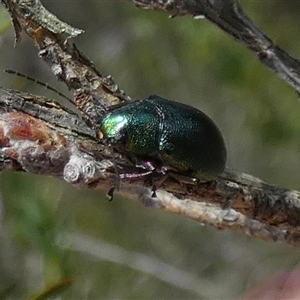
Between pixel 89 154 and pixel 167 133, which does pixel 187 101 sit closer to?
pixel 167 133

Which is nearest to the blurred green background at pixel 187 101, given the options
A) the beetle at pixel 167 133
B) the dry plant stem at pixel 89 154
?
the beetle at pixel 167 133

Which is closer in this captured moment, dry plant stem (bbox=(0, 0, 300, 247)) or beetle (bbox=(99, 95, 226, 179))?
dry plant stem (bbox=(0, 0, 300, 247))

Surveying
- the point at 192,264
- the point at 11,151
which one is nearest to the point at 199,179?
the point at 11,151

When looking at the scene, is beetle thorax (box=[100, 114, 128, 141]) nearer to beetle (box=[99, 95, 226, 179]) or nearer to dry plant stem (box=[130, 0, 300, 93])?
beetle (box=[99, 95, 226, 179])

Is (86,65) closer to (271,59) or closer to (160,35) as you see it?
(271,59)

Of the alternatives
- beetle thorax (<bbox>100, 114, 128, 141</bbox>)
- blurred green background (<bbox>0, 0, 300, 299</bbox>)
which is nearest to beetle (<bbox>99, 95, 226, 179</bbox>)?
beetle thorax (<bbox>100, 114, 128, 141</bbox>)

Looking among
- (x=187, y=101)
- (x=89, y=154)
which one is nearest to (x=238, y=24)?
(x=89, y=154)

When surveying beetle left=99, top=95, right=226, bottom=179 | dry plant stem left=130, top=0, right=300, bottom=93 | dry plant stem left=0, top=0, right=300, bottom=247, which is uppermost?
dry plant stem left=130, top=0, right=300, bottom=93
